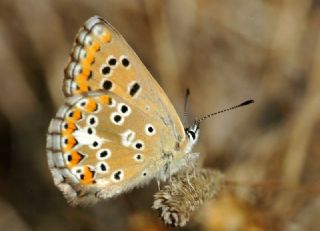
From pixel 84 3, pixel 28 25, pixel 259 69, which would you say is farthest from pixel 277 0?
pixel 28 25

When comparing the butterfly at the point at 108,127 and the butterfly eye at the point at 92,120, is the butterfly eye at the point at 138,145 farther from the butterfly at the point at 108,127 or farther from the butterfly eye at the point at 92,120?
the butterfly eye at the point at 92,120

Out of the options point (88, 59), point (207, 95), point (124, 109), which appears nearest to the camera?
point (88, 59)

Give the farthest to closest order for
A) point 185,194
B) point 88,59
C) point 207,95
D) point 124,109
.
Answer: point 207,95 < point 124,109 < point 88,59 < point 185,194

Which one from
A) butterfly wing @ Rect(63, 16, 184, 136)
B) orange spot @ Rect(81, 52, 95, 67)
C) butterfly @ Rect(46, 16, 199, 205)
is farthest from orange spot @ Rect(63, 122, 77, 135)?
orange spot @ Rect(81, 52, 95, 67)

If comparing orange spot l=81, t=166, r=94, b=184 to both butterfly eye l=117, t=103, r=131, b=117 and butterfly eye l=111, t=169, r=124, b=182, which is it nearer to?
butterfly eye l=111, t=169, r=124, b=182

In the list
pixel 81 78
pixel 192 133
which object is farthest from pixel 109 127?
pixel 192 133

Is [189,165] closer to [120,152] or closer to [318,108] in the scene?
[120,152]

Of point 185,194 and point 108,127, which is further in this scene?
point 108,127

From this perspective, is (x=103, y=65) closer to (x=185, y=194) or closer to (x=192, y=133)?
(x=192, y=133)
